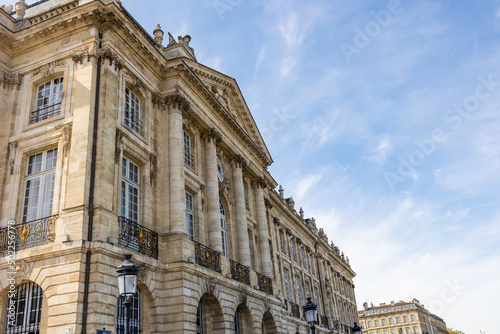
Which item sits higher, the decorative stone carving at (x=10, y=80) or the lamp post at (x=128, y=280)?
the decorative stone carving at (x=10, y=80)

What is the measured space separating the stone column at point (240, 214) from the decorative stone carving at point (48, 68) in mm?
10850

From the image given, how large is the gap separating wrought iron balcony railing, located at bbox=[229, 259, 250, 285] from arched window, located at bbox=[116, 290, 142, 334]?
602 centimetres

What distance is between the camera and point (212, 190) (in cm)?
2142

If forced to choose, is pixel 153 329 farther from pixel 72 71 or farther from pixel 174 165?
pixel 72 71

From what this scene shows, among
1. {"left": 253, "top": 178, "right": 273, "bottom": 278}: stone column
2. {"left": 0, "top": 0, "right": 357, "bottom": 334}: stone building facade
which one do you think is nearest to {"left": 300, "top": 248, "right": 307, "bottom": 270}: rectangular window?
{"left": 253, "top": 178, "right": 273, "bottom": 278}: stone column

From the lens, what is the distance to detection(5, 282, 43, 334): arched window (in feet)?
44.6

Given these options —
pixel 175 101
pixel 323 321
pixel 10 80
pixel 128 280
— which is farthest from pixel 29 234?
pixel 323 321

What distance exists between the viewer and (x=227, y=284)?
64.3ft

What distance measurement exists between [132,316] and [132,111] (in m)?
7.61

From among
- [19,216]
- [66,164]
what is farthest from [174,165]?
[19,216]

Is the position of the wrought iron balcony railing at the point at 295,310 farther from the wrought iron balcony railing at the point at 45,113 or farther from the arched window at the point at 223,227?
the wrought iron balcony railing at the point at 45,113

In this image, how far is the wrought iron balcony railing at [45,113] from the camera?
16.5 m

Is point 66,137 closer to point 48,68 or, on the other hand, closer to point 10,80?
point 48,68

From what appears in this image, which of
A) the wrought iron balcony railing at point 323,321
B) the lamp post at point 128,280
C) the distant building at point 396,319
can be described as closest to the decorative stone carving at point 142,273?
the lamp post at point 128,280
